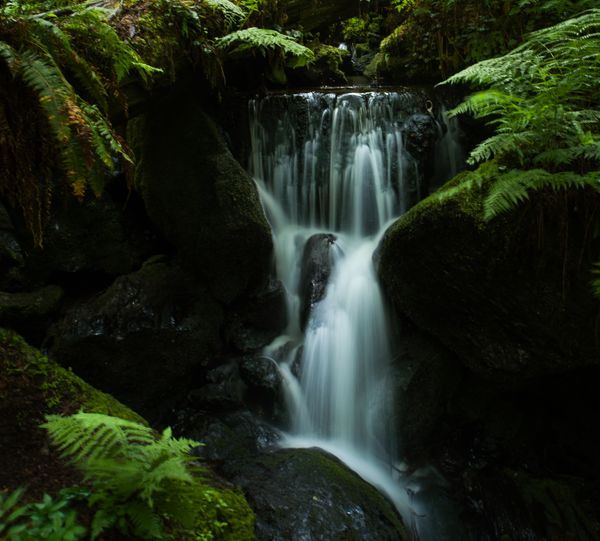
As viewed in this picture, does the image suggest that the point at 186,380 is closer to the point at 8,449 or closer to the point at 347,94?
the point at 8,449

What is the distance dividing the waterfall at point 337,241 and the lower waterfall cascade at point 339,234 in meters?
0.01

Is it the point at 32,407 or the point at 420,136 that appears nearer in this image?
the point at 32,407

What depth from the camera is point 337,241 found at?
591 cm

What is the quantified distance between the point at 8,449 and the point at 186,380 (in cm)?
314

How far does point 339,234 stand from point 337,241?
30 cm

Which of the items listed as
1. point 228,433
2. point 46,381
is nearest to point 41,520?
point 46,381

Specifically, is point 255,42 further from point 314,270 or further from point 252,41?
point 314,270

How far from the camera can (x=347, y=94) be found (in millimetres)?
6523

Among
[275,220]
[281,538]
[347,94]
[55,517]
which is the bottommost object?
[281,538]

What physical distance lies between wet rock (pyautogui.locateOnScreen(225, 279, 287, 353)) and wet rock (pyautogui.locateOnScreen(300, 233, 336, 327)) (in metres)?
0.28

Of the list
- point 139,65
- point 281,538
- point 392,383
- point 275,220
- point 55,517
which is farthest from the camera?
point 275,220

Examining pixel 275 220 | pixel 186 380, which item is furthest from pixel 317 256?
pixel 186 380

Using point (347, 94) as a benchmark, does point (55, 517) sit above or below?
below

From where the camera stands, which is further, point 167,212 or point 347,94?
point 347,94
